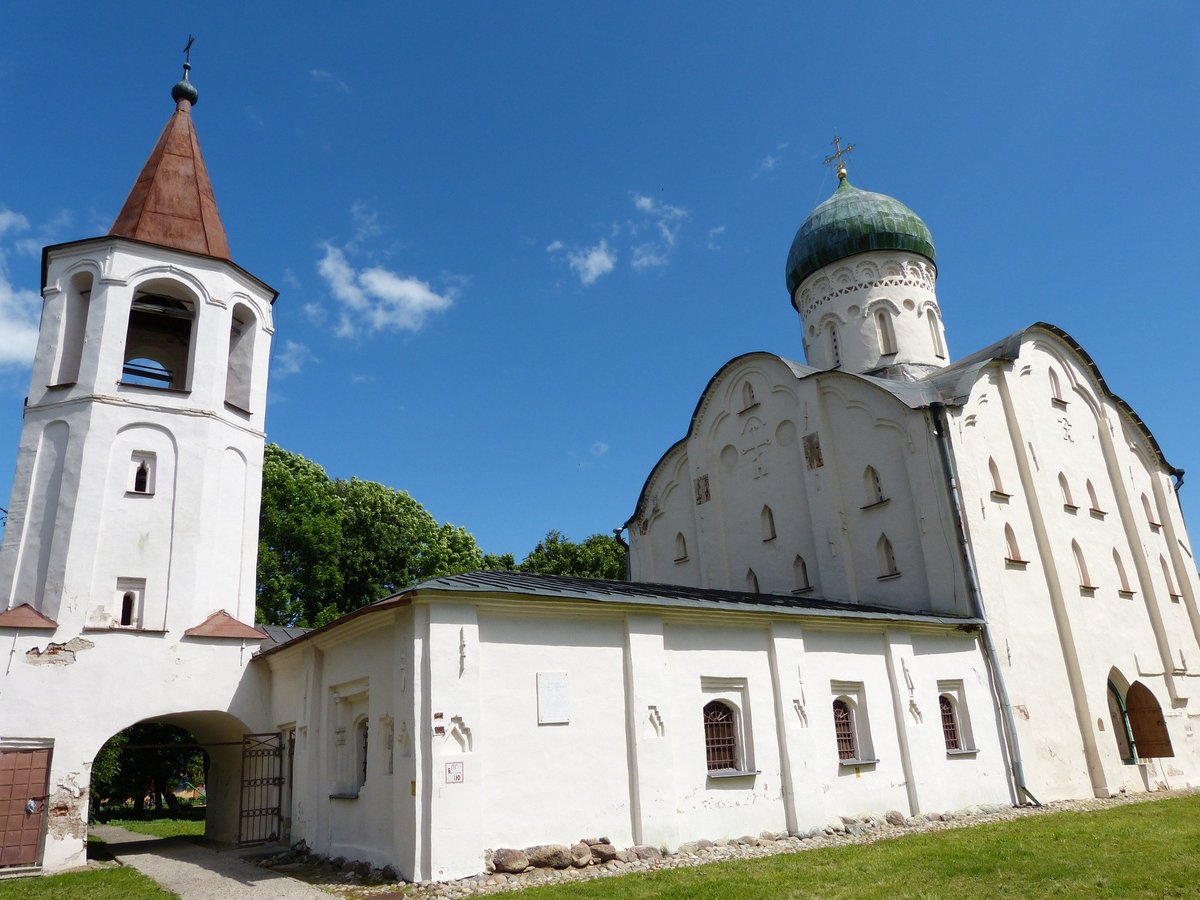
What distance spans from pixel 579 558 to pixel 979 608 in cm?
2070

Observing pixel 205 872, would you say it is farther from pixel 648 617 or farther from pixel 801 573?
pixel 801 573

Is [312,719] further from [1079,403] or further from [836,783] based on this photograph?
[1079,403]

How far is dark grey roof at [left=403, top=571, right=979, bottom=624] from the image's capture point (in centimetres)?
1066

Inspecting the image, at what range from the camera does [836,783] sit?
12641mm

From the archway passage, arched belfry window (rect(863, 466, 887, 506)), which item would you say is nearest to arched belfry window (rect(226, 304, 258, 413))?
arched belfry window (rect(863, 466, 887, 506))

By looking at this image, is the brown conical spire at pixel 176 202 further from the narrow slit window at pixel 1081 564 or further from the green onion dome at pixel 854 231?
the narrow slit window at pixel 1081 564

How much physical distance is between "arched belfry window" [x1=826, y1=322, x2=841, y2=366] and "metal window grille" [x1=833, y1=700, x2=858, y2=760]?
35.6ft

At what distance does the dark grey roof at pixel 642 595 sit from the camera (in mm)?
10656

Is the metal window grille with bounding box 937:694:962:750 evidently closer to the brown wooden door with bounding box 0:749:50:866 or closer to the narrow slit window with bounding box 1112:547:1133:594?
the narrow slit window with bounding box 1112:547:1133:594

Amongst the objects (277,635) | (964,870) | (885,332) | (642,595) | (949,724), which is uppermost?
(885,332)

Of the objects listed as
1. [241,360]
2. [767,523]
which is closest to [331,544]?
[241,360]

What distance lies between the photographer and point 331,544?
2697 centimetres

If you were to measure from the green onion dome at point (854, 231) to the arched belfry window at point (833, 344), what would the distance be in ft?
5.57

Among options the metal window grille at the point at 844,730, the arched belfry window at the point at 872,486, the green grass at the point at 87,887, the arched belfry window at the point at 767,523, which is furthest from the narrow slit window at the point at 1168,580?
the green grass at the point at 87,887
